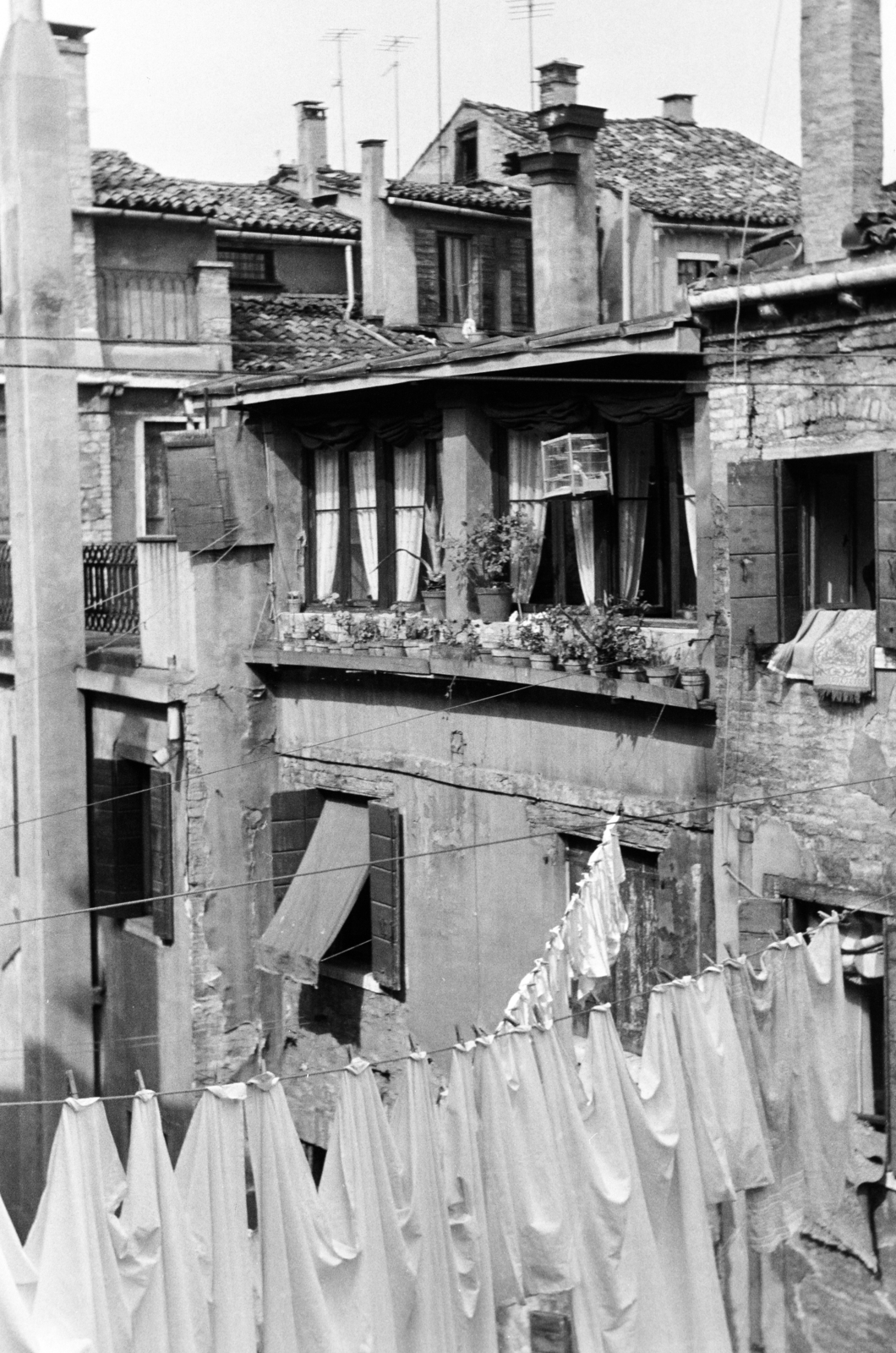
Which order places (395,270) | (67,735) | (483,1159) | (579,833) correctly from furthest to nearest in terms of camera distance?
(395,270), (67,735), (579,833), (483,1159)

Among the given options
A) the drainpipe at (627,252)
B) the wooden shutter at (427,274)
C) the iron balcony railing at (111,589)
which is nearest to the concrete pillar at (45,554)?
the iron balcony railing at (111,589)

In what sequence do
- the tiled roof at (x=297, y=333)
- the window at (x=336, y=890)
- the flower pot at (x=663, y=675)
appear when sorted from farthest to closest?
the tiled roof at (x=297, y=333)
the window at (x=336, y=890)
the flower pot at (x=663, y=675)

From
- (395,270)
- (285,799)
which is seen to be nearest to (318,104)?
(395,270)

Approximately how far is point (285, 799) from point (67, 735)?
11.2 feet

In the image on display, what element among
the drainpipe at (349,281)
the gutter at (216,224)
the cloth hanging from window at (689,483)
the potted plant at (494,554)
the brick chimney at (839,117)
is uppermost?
the gutter at (216,224)

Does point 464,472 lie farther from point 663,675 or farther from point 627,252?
point 627,252

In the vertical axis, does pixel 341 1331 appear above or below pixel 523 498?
below

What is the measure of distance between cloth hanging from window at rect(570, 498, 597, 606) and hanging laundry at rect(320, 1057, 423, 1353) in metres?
5.56

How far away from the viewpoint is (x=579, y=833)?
1377cm

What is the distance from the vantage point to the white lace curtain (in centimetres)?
1463

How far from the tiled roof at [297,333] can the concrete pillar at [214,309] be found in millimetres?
272

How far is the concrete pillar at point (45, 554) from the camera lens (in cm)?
1859

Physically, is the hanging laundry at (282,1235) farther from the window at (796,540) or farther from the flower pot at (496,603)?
the flower pot at (496,603)

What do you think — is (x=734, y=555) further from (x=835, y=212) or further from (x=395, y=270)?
(x=395, y=270)
